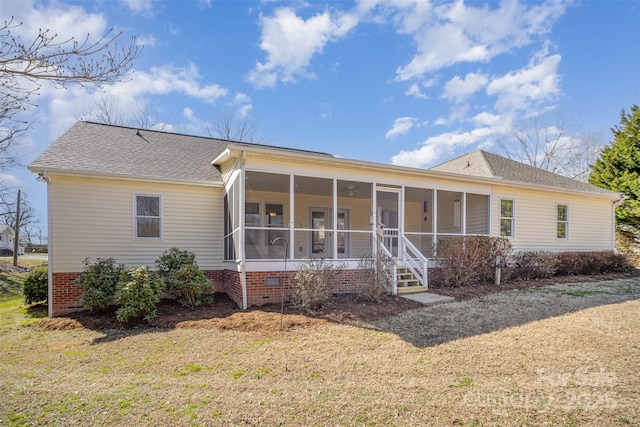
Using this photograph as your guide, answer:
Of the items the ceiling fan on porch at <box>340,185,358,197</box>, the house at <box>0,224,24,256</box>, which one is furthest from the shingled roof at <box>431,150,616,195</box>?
the house at <box>0,224,24,256</box>

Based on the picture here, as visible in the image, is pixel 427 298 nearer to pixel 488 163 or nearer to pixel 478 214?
pixel 478 214

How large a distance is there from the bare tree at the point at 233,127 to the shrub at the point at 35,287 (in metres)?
18.7

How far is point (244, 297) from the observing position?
25.3 ft

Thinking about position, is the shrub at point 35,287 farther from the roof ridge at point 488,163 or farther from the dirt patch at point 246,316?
the roof ridge at point 488,163

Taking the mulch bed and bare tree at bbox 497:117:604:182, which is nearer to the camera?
the mulch bed

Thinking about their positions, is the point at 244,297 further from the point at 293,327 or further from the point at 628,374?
the point at 628,374

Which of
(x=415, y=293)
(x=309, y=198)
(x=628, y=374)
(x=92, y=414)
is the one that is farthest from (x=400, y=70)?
(x=92, y=414)

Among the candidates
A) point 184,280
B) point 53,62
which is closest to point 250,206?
point 184,280

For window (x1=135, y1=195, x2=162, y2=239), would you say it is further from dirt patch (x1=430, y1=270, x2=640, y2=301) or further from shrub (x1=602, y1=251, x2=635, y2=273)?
shrub (x1=602, y1=251, x2=635, y2=273)

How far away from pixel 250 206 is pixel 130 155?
3.77m

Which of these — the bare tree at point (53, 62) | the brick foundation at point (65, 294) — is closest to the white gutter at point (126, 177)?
the brick foundation at point (65, 294)

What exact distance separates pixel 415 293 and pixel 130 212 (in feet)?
24.8

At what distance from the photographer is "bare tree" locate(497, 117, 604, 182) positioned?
95.5 feet

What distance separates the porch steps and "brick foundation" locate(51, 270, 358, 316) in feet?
3.86
